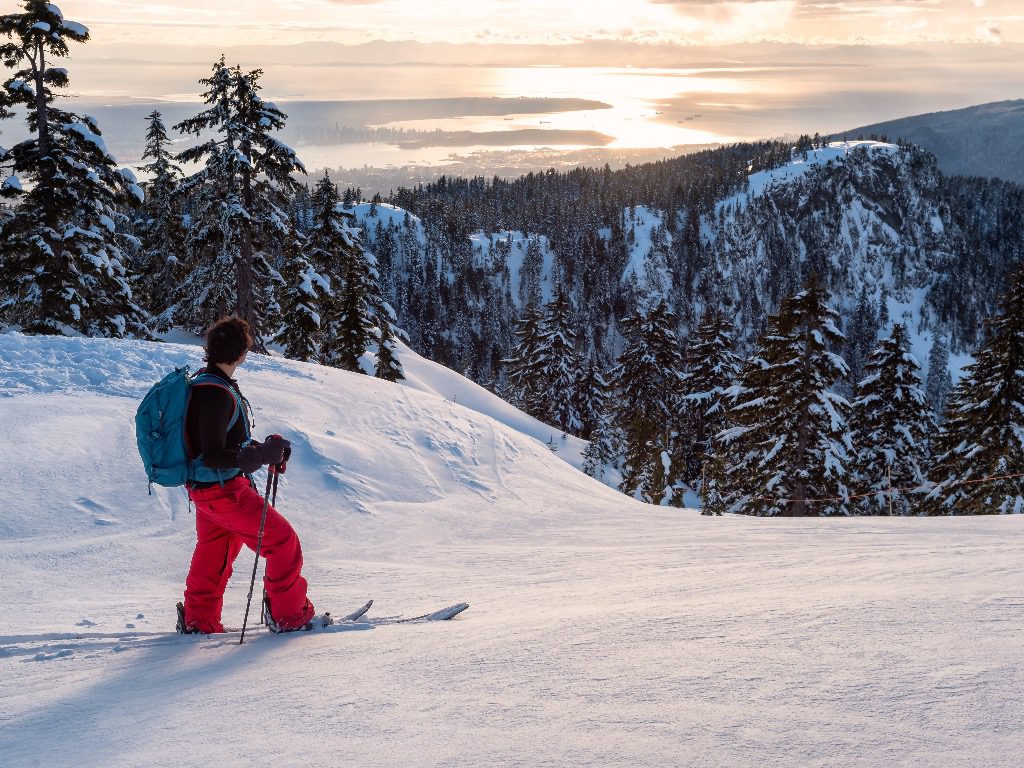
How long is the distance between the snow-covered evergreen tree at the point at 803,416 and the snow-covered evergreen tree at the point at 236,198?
19.7m

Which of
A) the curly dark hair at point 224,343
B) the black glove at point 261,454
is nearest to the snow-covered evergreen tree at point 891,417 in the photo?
the black glove at point 261,454

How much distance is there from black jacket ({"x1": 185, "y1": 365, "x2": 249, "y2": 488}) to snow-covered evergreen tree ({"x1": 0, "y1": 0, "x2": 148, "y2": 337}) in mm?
23667

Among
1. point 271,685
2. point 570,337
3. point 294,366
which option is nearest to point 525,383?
point 570,337

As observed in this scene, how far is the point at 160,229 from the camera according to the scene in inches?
1468

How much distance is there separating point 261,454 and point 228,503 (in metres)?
0.47

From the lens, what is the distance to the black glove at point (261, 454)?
4238 mm

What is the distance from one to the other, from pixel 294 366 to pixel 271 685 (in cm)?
952

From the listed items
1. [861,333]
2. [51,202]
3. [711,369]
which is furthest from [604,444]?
[861,333]

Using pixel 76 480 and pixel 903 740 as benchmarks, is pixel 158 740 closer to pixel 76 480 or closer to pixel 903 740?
pixel 903 740

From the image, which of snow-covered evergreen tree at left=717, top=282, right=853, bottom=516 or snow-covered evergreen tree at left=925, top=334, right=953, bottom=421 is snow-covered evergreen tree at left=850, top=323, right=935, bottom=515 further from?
snow-covered evergreen tree at left=925, top=334, right=953, bottom=421

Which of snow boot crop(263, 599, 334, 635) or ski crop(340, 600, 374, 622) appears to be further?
ski crop(340, 600, 374, 622)

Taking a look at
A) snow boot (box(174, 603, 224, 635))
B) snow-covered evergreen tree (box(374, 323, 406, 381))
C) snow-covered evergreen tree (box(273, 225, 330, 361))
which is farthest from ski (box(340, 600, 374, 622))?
snow-covered evergreen tree (box(374, 323, 406, 381))

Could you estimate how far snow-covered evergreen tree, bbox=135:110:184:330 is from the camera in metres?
36.7

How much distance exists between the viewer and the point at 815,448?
25.3m
